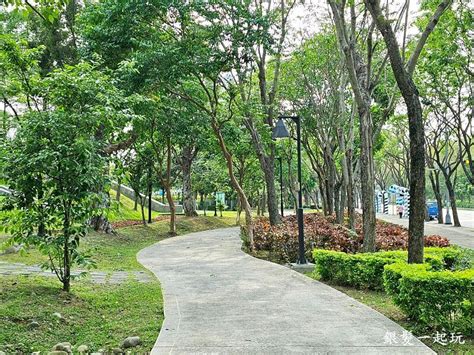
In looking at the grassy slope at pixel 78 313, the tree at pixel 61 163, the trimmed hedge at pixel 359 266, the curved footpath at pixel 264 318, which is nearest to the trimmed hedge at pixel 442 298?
the curved footpath at pixel 264 318

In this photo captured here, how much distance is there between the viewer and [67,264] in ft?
22.2

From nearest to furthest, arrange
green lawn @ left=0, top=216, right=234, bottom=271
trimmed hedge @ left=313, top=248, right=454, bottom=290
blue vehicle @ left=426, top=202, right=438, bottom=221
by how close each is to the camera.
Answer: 1. trimmed hedge @ left=313, top=248, right=454, bottom=290
2. green lawn @ left=0, top=216, right=234, bottom=271
3. blue vehicle @ left=426, top=202, right=438, bottom=221

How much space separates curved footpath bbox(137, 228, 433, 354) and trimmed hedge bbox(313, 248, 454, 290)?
0.39 metres

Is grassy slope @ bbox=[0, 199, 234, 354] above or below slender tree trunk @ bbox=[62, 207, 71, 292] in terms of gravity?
below

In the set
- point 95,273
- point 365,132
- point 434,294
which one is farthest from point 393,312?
point 95,273

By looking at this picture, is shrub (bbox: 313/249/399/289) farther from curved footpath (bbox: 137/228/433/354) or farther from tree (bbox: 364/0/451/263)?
tree (bbox: 364/0/451/263)

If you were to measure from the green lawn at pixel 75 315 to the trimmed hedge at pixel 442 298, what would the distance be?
2.92 m

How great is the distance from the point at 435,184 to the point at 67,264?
2457cm

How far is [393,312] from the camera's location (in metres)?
6.25

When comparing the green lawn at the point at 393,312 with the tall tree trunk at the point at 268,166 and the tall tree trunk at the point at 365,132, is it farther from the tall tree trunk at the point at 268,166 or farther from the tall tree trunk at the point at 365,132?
the tall tree trunk at the point at 268,166

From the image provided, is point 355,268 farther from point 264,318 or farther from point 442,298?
point 442,298

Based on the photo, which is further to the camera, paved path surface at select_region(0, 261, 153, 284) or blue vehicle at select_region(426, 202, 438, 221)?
blue vehicle at select_region(426, 202, 438, 221)

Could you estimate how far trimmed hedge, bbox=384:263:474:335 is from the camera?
516cm

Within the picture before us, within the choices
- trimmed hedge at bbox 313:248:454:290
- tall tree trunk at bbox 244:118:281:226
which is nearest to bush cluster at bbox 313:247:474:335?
trimmed hedge at bbox 313:248:454:290
